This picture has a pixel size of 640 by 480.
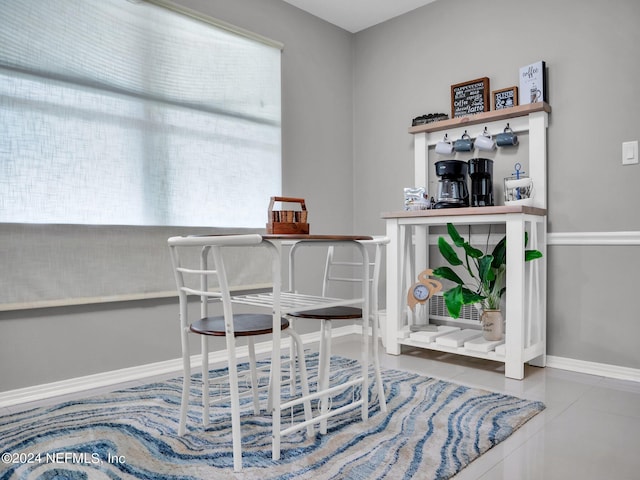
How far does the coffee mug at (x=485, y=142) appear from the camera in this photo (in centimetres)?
295

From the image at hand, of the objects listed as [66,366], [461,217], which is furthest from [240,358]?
[461,217]

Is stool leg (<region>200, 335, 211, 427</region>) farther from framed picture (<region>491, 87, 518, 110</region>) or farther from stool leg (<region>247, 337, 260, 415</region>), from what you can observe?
framed picture (<region>491, 87, 518, 110</region>)

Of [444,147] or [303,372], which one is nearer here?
[303,372]

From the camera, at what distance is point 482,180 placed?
9.35 feet

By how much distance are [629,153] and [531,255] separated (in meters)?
0.76

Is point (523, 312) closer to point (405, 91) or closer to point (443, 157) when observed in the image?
point (443, 157)

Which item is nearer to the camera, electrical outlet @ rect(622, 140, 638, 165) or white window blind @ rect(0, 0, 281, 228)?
white window blind @ rect(0, 0, 281, 228)

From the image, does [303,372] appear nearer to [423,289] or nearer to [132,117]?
[423,289]

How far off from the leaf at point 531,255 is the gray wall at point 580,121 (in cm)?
37

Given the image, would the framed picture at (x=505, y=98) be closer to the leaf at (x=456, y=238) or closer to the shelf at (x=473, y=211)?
the shelf at (x=473, y=211)

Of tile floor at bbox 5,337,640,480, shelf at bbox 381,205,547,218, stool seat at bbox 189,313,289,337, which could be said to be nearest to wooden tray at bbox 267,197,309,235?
stool seat at bbox 189,313,289,337

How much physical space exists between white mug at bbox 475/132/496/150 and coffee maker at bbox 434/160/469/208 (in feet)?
0.63

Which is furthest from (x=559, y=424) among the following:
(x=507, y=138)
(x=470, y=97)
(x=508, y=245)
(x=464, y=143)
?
(x=470, y=97)

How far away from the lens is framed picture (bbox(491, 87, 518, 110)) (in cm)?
286
